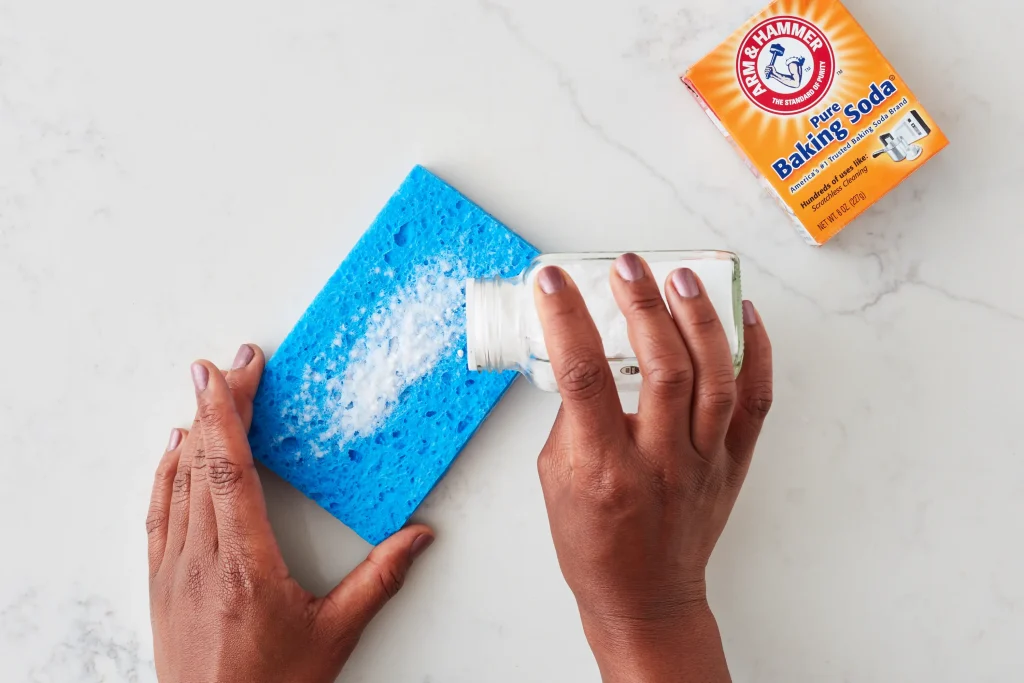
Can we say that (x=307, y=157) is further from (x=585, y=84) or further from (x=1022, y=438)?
(x=1022, y=438)

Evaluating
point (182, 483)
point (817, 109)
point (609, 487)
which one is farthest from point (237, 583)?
point (817, 109)

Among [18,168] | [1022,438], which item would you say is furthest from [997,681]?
[18,168]

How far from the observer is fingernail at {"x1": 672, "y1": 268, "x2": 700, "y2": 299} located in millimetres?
461

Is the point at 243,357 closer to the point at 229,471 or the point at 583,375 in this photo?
the point at 229,471

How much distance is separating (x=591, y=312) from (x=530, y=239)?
186 mm

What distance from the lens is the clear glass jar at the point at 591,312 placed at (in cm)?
50

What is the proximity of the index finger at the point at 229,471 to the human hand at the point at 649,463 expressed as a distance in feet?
0.90

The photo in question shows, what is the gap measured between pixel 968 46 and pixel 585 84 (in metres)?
0.37

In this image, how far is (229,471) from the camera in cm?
64

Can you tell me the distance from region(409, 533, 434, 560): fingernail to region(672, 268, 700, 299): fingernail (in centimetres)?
36

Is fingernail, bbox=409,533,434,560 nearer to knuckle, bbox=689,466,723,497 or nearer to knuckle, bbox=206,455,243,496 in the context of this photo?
knuckle, bbox=206,455,243,496

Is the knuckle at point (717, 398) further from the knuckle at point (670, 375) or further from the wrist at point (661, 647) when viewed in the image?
the wrist at point (661, 647)

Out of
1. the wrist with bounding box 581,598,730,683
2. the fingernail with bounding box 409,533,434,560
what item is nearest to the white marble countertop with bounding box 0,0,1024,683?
the fingernail with bounding box 409,533,434,560

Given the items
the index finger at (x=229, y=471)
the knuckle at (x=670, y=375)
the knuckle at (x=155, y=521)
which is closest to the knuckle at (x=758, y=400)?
the knuckle at (x=670, y=375)
